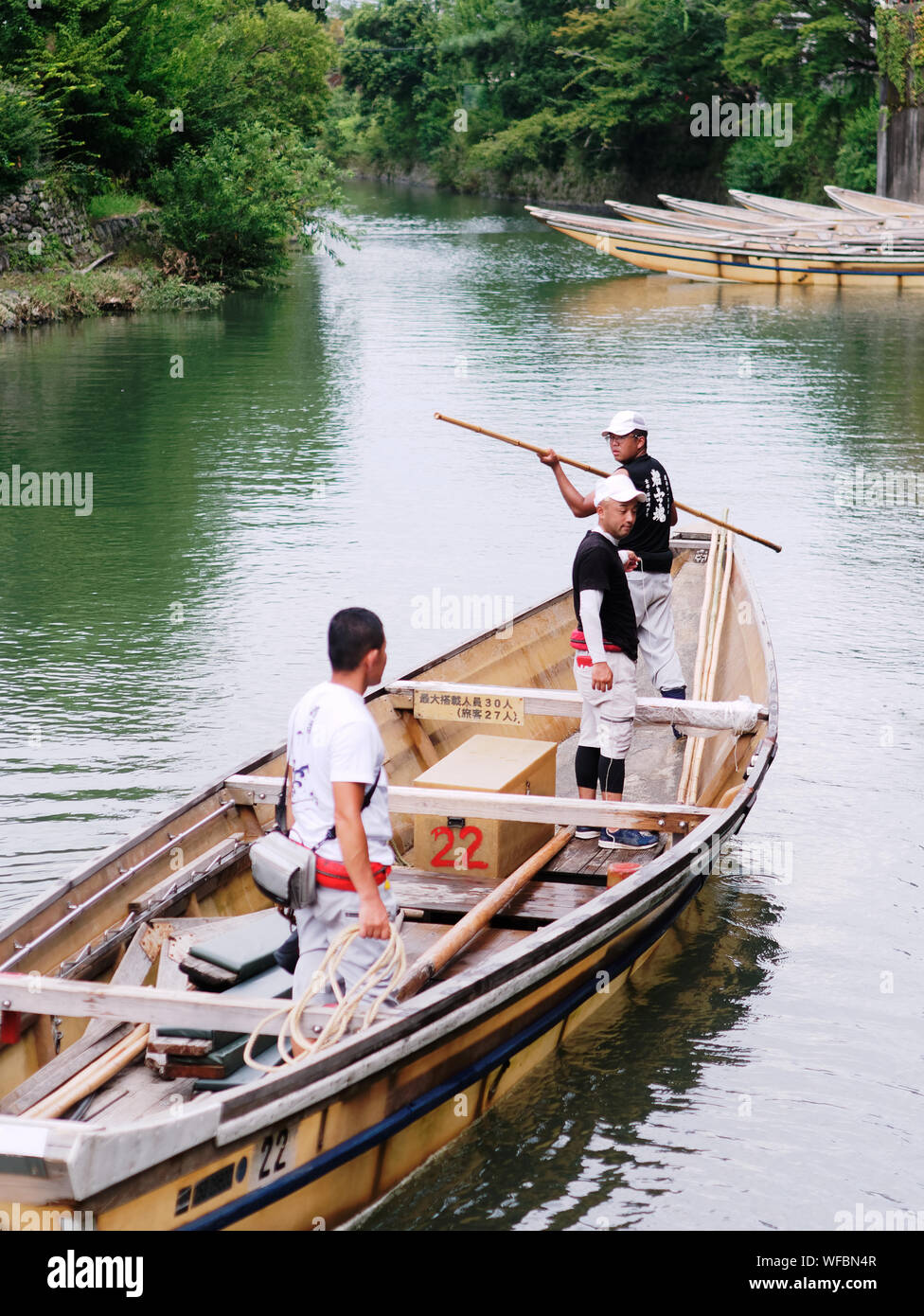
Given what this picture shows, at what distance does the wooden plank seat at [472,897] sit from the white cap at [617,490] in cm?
181

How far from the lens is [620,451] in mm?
8500

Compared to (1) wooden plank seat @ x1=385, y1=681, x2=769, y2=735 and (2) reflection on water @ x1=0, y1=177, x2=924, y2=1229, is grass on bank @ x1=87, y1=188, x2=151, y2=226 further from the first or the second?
(1) wooden plank seat @ x1=385, y1=681, x2=769, y2=735

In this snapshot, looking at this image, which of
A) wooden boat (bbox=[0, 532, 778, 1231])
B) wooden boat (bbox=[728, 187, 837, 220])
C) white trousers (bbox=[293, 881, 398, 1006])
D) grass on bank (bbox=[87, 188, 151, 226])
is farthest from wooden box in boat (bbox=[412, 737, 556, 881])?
wooden boat (bbox=[728, 187, 837, 220])

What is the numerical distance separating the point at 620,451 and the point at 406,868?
256 centimetres

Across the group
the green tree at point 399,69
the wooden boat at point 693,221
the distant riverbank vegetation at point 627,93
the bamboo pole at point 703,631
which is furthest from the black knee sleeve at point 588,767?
the green tree at point 399,69

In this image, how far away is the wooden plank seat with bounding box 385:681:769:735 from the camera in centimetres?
811

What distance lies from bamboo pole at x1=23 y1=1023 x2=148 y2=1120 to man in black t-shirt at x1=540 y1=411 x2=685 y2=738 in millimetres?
3759

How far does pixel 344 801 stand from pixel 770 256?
30.1m

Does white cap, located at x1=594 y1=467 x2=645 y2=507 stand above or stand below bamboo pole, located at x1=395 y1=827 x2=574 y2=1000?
above

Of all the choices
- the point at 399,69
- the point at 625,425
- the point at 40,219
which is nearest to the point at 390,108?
the point at 399,69

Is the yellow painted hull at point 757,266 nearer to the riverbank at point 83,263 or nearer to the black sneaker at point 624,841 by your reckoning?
the riverbank at point 83,263

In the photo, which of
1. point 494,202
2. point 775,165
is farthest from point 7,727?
point 494,202

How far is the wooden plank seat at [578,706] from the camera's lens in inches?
319
